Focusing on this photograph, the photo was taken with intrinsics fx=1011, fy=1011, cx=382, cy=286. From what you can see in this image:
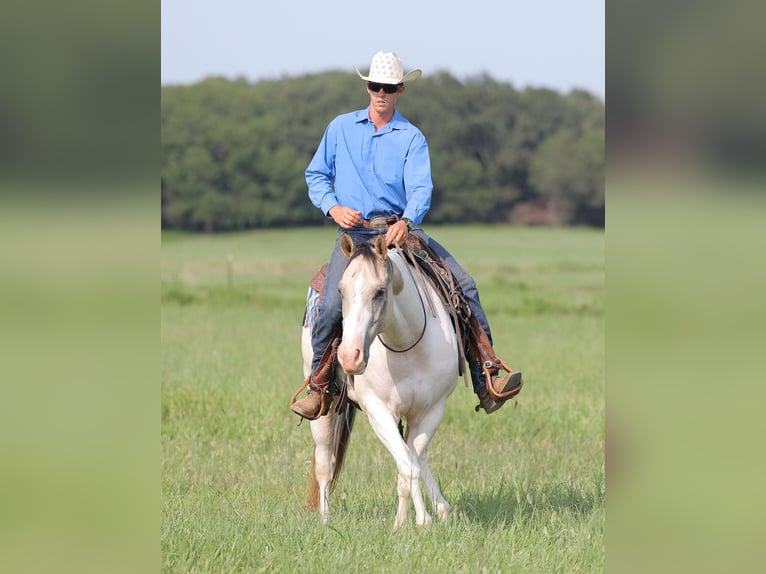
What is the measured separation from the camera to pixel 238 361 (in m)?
15.3

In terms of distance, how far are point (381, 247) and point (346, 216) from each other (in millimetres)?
851

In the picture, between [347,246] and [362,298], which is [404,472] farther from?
[347,246]

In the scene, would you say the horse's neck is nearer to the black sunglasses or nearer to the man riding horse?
the man riding horse

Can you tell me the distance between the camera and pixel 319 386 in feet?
23.3

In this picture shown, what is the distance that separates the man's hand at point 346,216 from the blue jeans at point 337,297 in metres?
0.08

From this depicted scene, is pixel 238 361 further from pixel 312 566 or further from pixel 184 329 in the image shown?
pixel 312 566

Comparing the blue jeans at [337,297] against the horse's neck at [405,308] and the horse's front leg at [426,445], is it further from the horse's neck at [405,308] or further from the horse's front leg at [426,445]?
the horse's front leg at [426,445]

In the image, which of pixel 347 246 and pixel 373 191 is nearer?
pixel 347 246

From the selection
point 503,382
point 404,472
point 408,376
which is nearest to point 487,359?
point 503,382

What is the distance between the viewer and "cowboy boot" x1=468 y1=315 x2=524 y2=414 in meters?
7.07

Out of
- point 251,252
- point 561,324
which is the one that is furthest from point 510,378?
point 251,252
